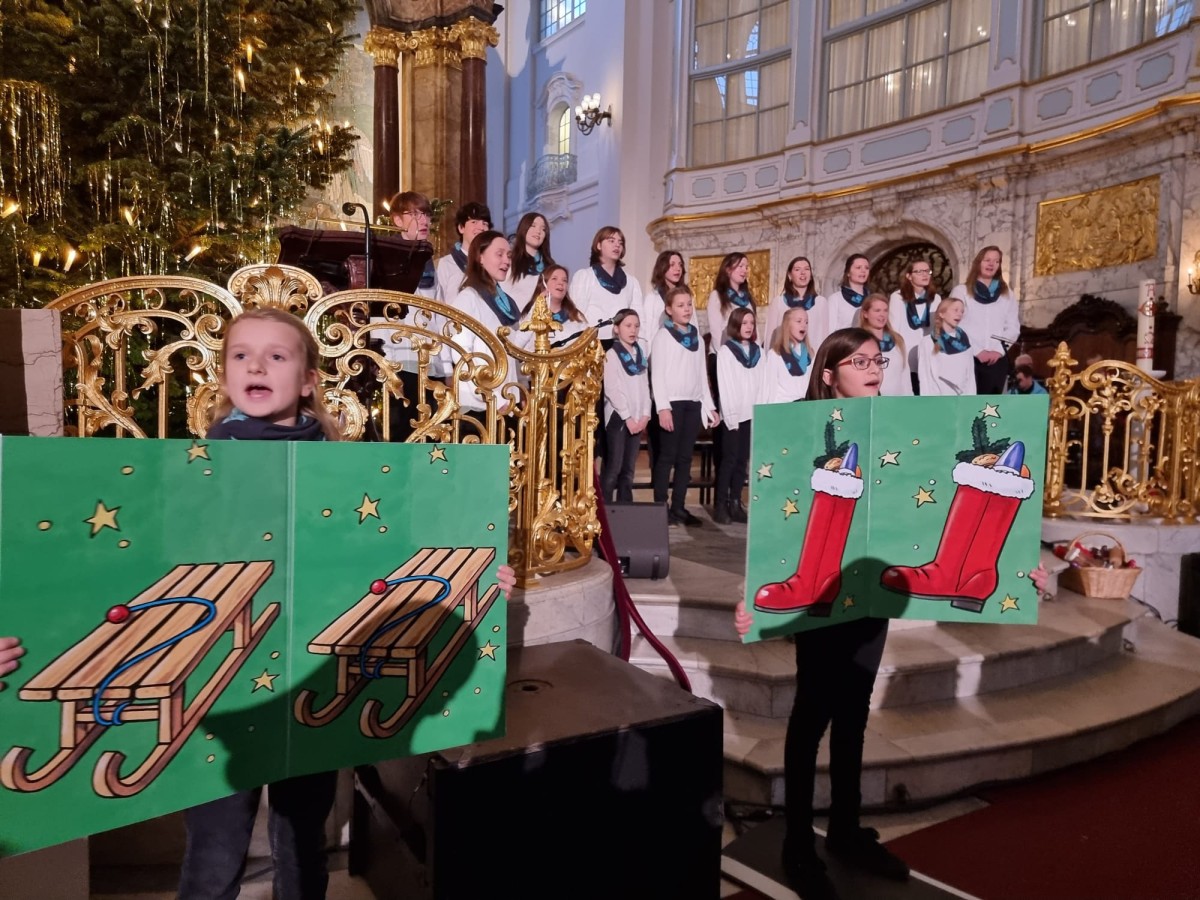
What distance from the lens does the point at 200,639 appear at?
3.85ft

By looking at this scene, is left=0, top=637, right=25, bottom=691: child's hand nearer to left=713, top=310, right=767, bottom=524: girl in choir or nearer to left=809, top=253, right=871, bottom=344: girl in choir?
left=713, top=310, right=767, bottom=524: girl in choir

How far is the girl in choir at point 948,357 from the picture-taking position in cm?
580

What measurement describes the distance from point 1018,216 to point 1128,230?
139 cm

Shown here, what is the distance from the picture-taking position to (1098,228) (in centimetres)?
892

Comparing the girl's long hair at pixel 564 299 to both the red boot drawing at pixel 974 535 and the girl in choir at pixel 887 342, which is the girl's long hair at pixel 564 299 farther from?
the red boot drawing at pixel 974 535

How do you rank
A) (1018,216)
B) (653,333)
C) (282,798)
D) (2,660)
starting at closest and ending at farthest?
(2,660), (282,798), (653,333), (1018,216)

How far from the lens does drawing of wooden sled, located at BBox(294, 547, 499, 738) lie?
128 cm

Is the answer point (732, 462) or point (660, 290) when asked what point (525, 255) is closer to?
point (660, 290)

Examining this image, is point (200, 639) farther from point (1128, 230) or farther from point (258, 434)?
point (1128, 230)

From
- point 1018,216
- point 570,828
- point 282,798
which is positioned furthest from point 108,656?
point 1018,216

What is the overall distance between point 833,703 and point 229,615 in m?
1.56

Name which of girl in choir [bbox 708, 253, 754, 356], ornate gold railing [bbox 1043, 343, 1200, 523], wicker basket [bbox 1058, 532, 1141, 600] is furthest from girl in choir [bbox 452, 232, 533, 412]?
ornate gold railing [bbox 1043, 343, 1200, 523]

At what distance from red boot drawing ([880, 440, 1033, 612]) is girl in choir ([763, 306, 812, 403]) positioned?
3178mm

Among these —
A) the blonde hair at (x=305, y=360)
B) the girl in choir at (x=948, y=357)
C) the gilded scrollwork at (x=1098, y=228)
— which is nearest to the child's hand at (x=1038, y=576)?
the blonde hair at (x=305, y=360)
